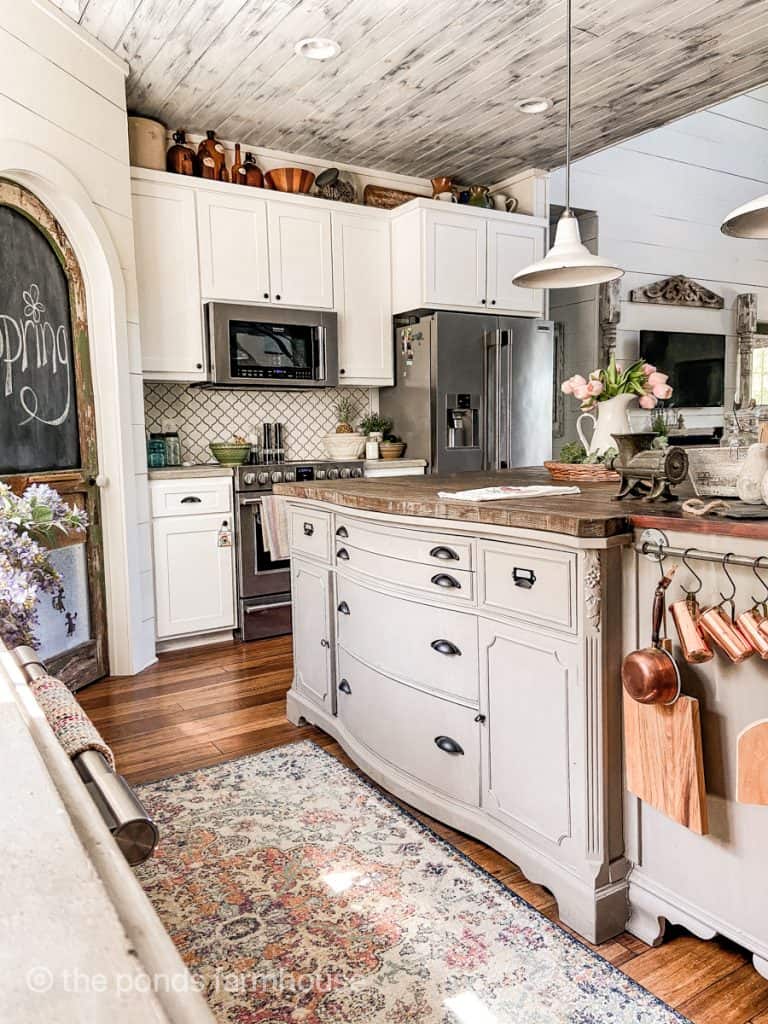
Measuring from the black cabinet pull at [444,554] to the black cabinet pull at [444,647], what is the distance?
23 cm

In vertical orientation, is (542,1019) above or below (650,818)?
below

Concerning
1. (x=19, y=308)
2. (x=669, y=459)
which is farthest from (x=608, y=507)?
(x=19, y=308)

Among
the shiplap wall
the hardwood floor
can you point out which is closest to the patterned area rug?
the hardwood floor

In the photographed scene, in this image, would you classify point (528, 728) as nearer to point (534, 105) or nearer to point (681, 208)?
point (534, 105)

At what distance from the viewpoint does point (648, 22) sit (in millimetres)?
3295

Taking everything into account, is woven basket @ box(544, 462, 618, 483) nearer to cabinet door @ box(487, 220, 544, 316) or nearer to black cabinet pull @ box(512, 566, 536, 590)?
black cabinet pull @ box(512, 566, 536, 590)

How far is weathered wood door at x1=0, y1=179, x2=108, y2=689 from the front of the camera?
307 centimetres

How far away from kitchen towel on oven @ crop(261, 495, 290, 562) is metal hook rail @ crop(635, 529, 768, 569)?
9.30 feet

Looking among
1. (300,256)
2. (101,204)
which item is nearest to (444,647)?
(101,204)

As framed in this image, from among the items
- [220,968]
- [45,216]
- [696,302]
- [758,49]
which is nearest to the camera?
[220,968]

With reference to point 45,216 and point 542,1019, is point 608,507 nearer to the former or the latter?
point 542,1019

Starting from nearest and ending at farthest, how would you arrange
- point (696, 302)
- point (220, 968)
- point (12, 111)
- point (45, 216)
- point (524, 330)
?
point (220, 968), point (12, 111), point (45, 216), point (524, 330), point (696, 302)

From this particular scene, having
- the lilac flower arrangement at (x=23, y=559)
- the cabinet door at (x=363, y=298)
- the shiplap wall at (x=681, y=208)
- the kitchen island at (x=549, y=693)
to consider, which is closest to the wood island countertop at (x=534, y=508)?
the kitchen island at (x=549, y=693)

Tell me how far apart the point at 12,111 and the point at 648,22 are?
9.00 feet
